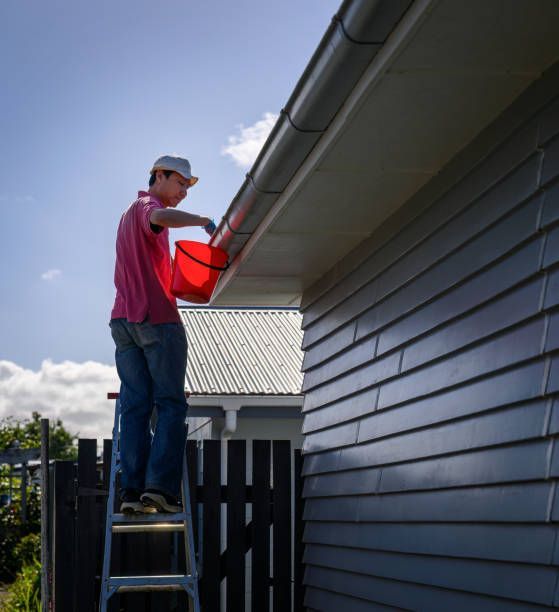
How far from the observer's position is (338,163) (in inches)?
176

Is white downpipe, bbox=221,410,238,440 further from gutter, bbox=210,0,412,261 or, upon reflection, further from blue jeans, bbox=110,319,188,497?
gutter, bbox=210,0,412,261

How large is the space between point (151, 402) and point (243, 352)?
850cm

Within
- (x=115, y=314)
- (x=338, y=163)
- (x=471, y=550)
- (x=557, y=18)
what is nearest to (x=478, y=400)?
(x=471, y=550)

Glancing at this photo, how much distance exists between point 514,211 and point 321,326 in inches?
120

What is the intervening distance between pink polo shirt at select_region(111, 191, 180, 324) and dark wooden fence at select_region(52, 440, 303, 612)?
1293 millimetres

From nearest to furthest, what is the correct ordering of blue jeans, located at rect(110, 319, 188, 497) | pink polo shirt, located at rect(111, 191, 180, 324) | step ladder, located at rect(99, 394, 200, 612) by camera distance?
step ladder, located at rect(99, 394, 200, 612) < blue jeans, located at rect(110, 319, 188, 497) < pink polo shirt, located at rect(111, 191, 180, 324)

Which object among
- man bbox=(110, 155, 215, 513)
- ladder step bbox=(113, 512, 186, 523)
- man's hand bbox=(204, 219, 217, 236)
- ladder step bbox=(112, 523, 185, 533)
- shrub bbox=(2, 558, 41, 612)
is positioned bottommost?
shrub bbox=(2, 558, 41, 612)

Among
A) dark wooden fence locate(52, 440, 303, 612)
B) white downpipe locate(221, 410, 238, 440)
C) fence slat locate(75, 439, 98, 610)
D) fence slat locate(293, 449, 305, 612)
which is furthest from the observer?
white downpipe locate(221, 410, 238, 440)

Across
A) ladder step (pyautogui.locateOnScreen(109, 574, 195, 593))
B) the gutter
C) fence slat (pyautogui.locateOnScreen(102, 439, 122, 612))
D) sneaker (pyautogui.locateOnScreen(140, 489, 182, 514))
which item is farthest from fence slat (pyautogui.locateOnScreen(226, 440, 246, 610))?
the gutter

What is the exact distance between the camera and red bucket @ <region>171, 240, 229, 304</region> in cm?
543

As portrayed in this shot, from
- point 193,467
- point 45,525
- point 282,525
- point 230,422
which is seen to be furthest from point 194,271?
point 230,422

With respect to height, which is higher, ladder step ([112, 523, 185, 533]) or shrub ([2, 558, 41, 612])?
ladder step ([112, 523, 185, 533])

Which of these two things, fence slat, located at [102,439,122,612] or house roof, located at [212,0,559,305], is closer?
house roof, located at [212,0,559,305]

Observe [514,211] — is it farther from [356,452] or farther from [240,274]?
[240,274]
